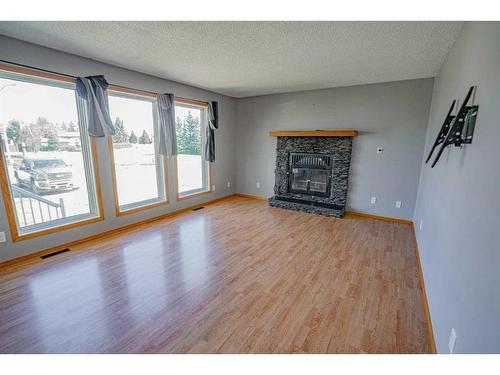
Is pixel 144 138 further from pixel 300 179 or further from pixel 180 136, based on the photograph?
pixel 300 179

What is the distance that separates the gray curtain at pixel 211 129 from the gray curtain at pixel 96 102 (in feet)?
6.34

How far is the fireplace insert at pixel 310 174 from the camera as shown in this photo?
4293 mm

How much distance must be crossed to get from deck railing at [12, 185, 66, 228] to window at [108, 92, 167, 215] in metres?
0.68

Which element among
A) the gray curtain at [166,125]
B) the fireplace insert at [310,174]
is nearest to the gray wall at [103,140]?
the gray curtain at [166,125]

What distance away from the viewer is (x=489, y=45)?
119 centimetres

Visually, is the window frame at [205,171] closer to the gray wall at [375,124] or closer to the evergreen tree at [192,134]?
the evergreen tree at [192,134]

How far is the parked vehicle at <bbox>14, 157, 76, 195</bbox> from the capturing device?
251 cm

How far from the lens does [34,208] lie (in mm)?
2652

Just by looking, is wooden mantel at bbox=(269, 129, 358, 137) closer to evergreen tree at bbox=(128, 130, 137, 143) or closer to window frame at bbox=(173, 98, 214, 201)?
window frame at bbox=(173, 98, 214, 201)

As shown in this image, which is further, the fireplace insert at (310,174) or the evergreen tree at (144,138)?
the fireplace insert at (310,174)

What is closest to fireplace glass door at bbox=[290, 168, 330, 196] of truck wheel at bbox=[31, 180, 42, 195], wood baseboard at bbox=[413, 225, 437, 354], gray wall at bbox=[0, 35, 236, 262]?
gray wall at bbox=[0, 35, 236, 262]

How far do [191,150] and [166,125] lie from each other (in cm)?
91

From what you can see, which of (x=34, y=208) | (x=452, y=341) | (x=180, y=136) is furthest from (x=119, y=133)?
(x=452, y=341)
